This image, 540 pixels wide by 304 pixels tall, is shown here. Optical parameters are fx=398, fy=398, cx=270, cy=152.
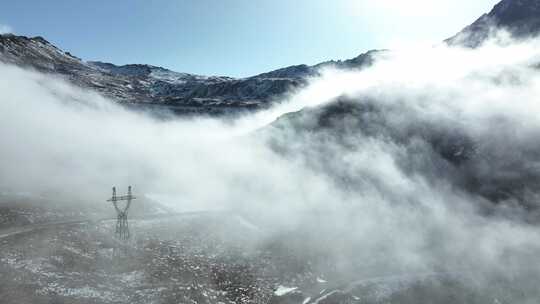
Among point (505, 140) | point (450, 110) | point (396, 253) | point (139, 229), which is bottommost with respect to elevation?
point (396, 253)

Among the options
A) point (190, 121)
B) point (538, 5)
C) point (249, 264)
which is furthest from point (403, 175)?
point (190, 121)

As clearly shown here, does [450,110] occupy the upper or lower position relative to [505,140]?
upper

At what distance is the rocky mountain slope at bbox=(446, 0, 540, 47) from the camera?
13100 cm

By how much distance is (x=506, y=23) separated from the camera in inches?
5610

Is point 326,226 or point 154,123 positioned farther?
point 154,123

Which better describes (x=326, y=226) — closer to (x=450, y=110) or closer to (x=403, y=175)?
(x=403, y=175)

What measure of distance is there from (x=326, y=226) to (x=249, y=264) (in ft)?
59.2

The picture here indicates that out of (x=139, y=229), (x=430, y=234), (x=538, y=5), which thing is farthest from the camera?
(x=538, y=5)

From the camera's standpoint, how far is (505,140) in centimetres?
7725

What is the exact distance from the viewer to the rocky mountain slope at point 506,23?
131000 millimetres

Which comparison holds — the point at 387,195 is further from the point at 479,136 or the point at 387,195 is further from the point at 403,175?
the point at 479,136

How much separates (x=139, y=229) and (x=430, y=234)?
43.4 meters

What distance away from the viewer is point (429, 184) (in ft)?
246

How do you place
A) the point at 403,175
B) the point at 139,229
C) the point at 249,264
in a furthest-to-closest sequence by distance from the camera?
the point at 403,175 → the point at 139,229 → the point at 249,264
